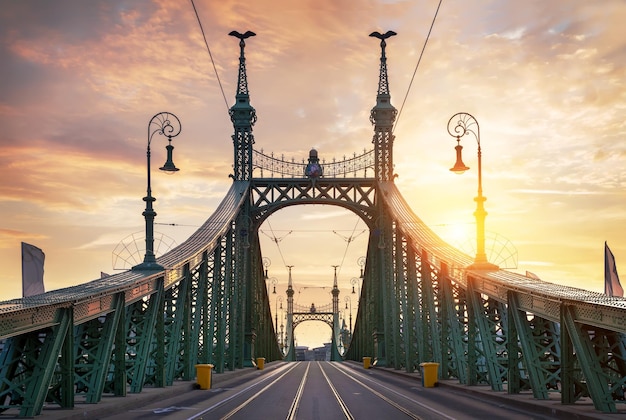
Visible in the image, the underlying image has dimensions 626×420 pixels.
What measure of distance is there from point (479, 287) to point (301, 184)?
35233 mm

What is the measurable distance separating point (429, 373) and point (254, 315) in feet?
105

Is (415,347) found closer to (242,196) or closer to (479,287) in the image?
(242,196)

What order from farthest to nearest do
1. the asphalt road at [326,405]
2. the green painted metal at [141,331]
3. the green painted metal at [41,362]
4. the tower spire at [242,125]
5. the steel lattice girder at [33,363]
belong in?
the tower spire at [242,125] → the green painted metal at [141,331] → the asphalt road at [326,405] → the steel lattice girder at [33,363] → the green painted metal at [41,362]

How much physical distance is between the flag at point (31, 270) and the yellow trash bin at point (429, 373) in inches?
1128

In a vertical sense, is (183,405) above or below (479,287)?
below

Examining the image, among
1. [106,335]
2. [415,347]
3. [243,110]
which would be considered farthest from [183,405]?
[243,110]

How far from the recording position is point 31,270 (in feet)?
185

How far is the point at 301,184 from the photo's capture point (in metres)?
64.9

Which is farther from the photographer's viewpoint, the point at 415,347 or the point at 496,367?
the point at 415,347

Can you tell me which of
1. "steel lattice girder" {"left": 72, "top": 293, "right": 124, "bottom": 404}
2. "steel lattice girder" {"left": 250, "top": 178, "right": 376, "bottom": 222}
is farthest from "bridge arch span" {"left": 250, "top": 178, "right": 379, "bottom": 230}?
"steel lattice girder" {"left": 72, "top": 293, "right": 124, "bottom": 404}

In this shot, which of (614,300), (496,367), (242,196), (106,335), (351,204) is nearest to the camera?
(614,300)

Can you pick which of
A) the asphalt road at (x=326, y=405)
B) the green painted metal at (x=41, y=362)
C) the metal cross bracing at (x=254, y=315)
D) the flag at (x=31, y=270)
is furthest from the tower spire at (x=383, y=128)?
the green painted metal at (x=41, y=362)

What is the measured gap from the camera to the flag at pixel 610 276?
182ft

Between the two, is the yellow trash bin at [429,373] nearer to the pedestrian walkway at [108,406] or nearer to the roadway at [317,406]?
the roadway at [317,406]
